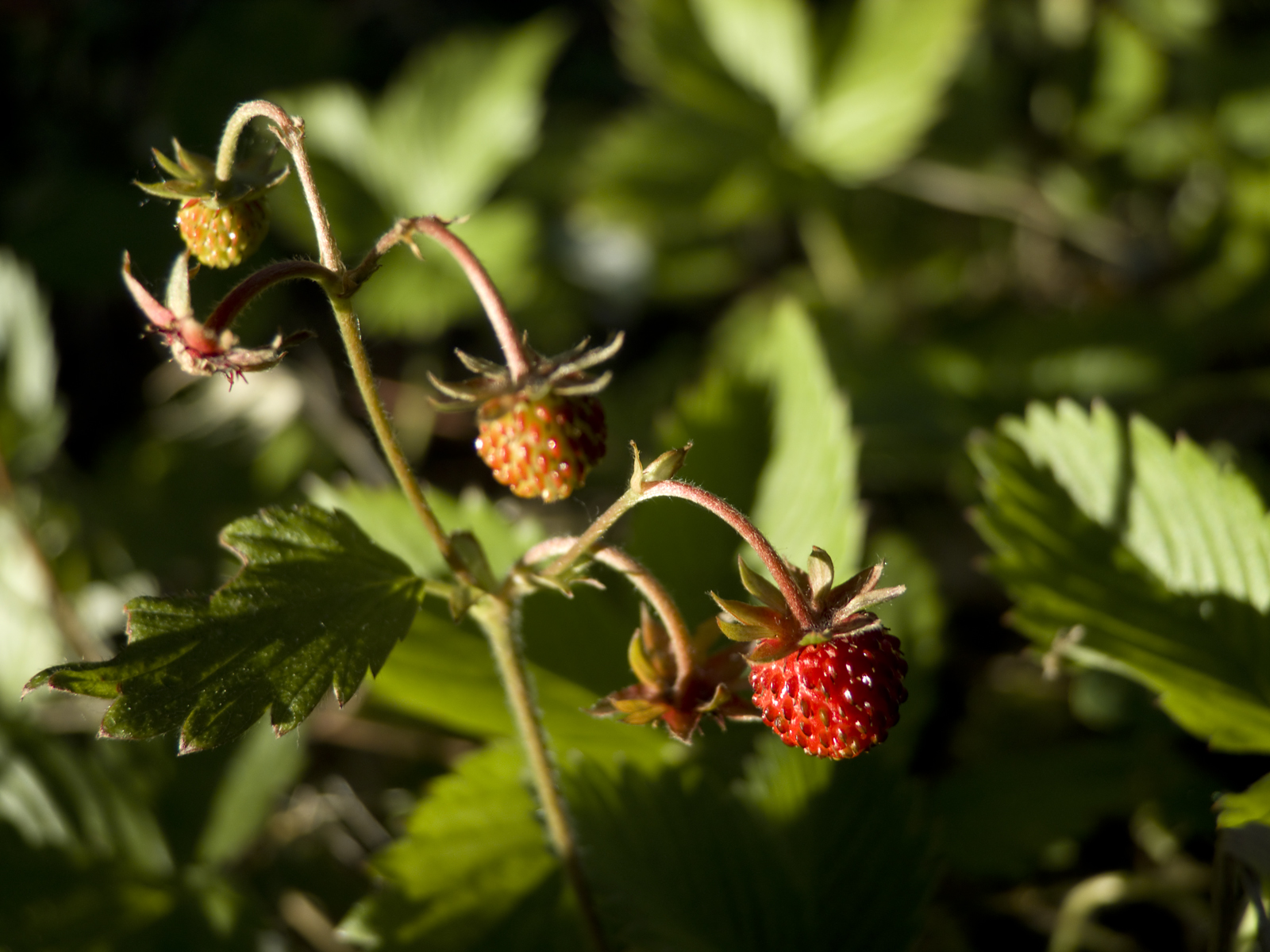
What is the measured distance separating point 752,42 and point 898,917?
88.2 inches

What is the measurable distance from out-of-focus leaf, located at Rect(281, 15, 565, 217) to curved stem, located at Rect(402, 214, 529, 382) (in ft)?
5.85

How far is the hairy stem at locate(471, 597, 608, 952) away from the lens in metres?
1.17

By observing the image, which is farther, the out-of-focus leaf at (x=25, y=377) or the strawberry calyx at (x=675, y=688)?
the out-of-focus leaf at (x=25, y=377)

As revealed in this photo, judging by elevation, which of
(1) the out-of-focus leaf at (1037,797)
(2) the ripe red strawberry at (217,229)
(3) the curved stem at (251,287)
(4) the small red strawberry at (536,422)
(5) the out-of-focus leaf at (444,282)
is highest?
(2) the ripe red strawberry at (217,229)

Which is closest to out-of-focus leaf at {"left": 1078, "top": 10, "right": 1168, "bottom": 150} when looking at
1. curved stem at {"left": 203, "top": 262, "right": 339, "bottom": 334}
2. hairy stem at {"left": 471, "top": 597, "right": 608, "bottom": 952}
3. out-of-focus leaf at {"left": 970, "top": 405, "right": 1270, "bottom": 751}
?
out-of-focus leaf at {"left": 970, "top": 405, "right": 1270, "bottom": 751}

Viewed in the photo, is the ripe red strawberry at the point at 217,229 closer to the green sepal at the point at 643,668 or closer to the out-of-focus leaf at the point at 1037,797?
the green sepal at the point at 643,668

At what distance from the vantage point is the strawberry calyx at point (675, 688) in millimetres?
1087

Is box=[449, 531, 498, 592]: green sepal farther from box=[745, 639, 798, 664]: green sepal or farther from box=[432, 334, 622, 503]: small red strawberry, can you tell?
box=[745, 639, 798, 664]: green sepal

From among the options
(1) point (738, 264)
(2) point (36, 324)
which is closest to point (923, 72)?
(1) point (738, 264)

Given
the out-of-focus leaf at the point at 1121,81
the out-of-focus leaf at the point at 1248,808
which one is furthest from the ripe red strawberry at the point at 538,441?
the out-of-focus leaf at the point at 1121,81

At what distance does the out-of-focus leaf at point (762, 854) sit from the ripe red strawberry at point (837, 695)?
0.42m

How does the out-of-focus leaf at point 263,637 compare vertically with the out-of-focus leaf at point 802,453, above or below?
above

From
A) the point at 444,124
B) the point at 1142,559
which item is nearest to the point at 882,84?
the point at 444,124

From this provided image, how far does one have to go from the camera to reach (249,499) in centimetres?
260
